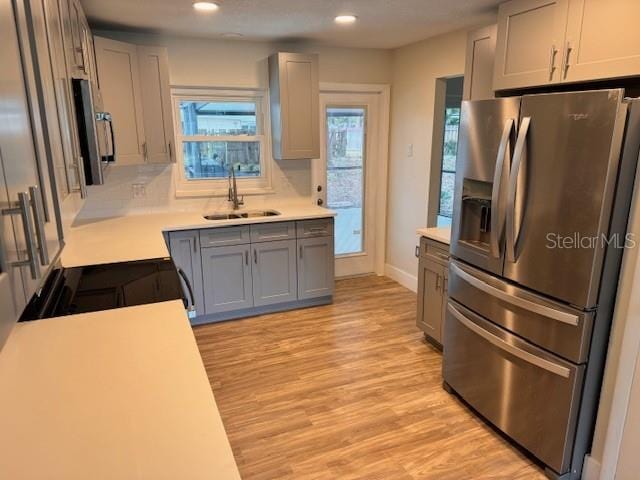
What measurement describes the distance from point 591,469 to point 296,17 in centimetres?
319

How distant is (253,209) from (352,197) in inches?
47.5

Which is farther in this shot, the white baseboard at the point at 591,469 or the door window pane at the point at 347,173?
the door window pane at the point at 347,173

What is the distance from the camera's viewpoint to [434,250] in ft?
10.3

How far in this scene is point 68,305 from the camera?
1792mm

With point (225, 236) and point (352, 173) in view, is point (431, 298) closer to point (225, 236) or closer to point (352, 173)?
point (225, 236)

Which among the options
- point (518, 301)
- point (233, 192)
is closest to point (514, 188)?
point (518, 301)

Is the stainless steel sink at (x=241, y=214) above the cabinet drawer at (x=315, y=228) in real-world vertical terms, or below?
above

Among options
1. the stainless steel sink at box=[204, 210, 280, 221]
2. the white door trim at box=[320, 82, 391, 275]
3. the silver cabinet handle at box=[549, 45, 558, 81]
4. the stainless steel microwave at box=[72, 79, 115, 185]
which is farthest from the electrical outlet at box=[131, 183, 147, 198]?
the silver cabinet handle at box=[549, 45, 558, 81]

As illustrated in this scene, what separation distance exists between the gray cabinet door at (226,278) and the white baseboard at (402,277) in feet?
5.66

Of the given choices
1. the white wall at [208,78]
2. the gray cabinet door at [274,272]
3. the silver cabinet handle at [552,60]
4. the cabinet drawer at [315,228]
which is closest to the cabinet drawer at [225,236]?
the gray cabinet door at [274,272]

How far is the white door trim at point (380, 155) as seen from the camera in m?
4.46

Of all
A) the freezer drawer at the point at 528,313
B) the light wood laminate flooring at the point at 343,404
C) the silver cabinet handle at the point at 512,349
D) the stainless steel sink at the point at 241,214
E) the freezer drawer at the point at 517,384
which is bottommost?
the light wood laminate flooring at the point at 343,404

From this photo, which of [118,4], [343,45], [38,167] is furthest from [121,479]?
[343,45]

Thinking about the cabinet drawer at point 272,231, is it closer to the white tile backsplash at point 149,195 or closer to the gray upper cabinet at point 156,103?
the white tile backsplash at point 149,195
